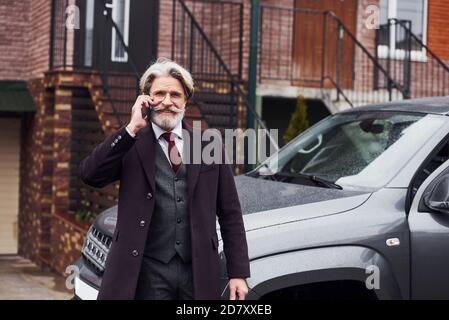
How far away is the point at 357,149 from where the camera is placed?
18.7 feet

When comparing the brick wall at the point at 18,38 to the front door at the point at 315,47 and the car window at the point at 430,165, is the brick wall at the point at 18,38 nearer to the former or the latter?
the front door at the point at 315,47

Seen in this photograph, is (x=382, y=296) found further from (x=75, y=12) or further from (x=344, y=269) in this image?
(x=75, y=12)

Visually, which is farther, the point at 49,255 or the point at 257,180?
the point at 49,255

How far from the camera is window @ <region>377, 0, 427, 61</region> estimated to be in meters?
13.6

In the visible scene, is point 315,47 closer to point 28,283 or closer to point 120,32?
point 120,32

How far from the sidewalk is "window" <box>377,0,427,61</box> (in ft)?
19.9

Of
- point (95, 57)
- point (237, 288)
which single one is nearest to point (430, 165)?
point (237, 288)

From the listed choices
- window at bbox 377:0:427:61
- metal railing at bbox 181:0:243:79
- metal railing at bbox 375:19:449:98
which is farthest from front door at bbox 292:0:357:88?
metal railing at bbox 181:0:243:79

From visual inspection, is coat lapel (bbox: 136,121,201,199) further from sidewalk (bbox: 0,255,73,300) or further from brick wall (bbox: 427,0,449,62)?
brick wall (bbox: 427,0,449,62)

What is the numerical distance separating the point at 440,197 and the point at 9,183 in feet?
32.5

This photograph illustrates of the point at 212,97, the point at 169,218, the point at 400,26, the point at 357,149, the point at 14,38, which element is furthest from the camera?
the point at 400,26

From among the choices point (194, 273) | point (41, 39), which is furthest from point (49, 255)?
point (194, 273)
